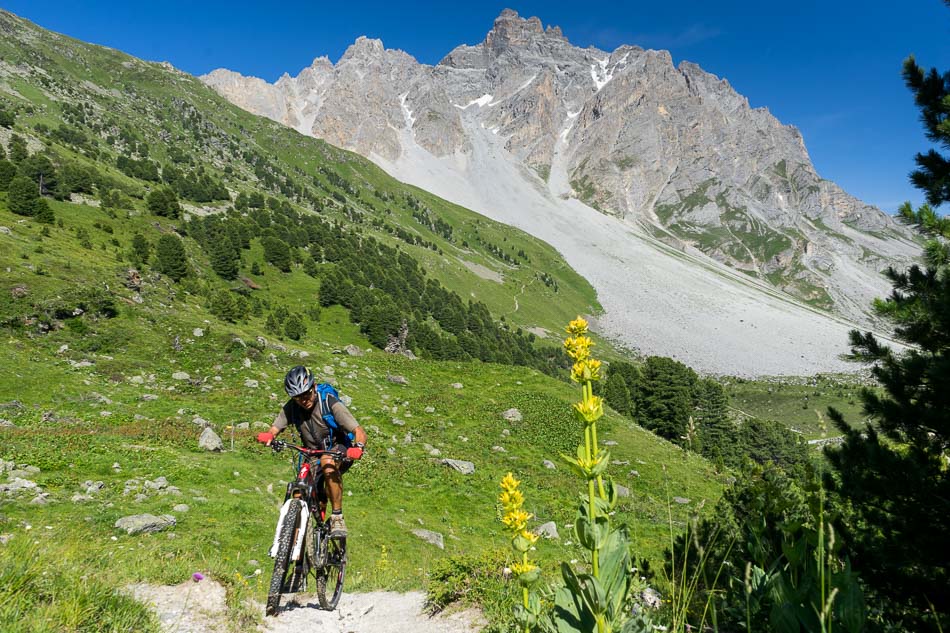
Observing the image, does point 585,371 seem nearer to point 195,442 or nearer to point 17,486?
point 17,486

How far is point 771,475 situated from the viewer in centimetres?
420

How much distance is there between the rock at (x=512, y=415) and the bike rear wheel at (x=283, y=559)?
19098mm

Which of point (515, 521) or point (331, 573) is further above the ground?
point (515, 521)

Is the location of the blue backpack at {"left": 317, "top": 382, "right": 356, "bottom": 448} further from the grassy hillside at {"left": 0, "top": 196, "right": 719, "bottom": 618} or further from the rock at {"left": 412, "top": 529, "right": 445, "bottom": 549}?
the rock at {"left": 412, "top": 529, "right": 445, "bottom": 549}

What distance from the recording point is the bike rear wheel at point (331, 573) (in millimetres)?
6939

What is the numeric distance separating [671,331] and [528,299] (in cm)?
4688

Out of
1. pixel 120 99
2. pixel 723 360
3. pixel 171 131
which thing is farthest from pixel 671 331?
pixel 120 99

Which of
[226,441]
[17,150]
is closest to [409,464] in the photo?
[226,441]

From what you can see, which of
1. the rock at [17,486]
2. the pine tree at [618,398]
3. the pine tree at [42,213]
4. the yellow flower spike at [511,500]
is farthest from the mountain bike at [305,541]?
the pine tree at [42,213]

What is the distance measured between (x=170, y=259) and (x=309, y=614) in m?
47.7

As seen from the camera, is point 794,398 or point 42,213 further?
point 794,398

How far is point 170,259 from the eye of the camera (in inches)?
1763

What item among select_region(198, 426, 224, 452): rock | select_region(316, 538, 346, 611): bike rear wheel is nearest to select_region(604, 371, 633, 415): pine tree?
select_region(198, 426, 224, 452): rock

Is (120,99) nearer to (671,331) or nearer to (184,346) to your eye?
(184,346)
